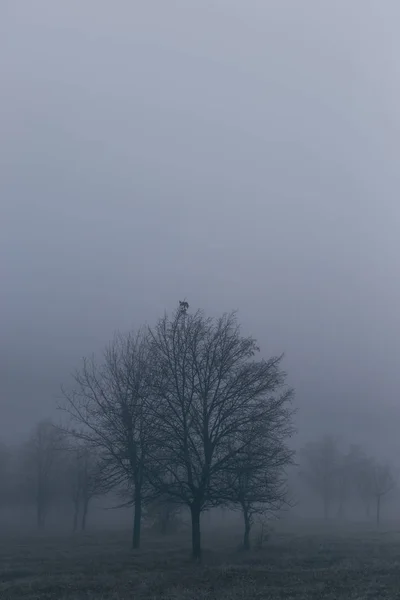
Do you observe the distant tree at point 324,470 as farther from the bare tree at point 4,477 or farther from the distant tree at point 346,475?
the bare tree at point 4,477

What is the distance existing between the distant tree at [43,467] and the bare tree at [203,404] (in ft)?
140

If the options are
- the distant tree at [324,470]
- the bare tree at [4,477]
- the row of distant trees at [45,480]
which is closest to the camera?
the row of distant trees at [45,480]

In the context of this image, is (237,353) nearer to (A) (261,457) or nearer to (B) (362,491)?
(A) (261,457)

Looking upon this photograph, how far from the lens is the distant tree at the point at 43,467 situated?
239ft

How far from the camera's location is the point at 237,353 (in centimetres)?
3025

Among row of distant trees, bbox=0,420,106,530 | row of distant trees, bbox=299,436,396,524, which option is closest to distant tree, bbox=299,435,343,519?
row of distant trees, bbox=299,436,396,524

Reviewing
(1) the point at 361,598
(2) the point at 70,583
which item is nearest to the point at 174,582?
(2) the point at 70,583

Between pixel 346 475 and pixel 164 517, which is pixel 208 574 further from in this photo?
pixel 346 475

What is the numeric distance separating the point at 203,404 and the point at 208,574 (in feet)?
26.3

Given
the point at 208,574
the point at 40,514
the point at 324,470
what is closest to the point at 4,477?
the point at 40,514

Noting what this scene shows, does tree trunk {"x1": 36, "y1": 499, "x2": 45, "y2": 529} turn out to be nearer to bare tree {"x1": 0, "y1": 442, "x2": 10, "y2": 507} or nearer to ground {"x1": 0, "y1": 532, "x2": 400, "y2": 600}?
bare tree {"x1": 0, "y1": 442, "x2": 10, "y2": 507}

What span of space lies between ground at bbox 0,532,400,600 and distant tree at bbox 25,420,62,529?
38530 mm

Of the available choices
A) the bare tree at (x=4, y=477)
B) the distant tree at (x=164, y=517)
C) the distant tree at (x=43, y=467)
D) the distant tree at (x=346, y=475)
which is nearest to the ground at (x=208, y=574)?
the distant tree at (x=164, y=517)

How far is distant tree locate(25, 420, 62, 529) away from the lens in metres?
72.8
